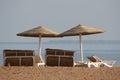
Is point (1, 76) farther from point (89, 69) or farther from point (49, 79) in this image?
point (89, 69)

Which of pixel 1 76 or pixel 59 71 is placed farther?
pixel 59 71

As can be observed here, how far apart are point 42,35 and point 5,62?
153 inches

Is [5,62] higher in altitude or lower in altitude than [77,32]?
lower

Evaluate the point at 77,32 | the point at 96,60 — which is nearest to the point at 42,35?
the point at 77,32

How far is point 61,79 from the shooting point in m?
9.37

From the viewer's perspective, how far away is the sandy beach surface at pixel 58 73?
31.4 ft

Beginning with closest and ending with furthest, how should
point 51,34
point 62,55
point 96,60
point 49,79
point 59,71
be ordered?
point 49,79
point 59,71
point 62,55
point 96,60
point 51,34

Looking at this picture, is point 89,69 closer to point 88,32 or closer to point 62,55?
point 62,55

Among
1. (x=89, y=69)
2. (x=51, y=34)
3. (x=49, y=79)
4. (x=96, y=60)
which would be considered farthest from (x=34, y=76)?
(x=51, y=34)

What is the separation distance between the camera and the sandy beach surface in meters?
9.57

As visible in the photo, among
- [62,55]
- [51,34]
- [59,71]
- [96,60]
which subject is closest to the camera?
[59,71]

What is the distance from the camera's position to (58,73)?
10.2m

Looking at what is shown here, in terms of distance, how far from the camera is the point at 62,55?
11.7 m

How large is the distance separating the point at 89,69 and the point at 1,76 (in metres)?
2.36
